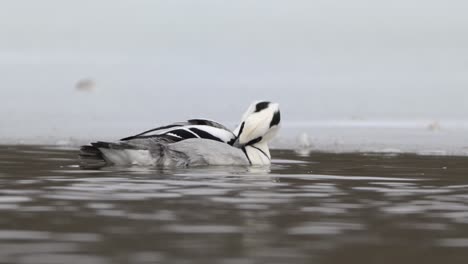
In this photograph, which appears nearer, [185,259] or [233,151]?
[185,259]

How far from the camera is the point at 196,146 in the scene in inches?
447

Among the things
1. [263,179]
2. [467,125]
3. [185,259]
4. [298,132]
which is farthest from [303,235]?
[467,125]

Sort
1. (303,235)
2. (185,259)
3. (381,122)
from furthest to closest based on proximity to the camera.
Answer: (381,122)
(303,235)
(185,259)

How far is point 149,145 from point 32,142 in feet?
16.4

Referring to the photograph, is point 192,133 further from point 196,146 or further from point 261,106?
point 261,106

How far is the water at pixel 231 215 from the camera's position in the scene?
199 inches

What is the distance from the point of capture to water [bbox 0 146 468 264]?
5.04 meters

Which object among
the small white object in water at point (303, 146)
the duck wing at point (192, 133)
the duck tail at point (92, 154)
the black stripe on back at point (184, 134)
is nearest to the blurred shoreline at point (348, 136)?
the small white object in water at point (303, 146)

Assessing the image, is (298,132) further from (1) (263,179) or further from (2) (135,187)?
(2) (135,187)

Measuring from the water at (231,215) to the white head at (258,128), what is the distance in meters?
0.84

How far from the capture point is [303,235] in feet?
18.7

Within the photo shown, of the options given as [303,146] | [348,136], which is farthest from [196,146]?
[348,136]

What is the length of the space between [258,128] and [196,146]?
0.88 meters

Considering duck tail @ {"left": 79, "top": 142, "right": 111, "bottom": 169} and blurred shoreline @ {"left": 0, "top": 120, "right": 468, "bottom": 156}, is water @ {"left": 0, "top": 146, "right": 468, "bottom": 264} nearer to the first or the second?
duck tail @ {"left": 79, "top": 142, "right": 111, "bottom": 169}
